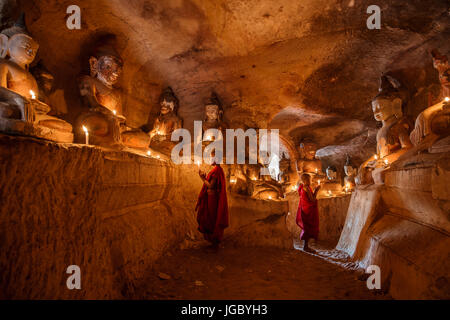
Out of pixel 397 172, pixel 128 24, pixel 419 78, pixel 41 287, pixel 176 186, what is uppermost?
pixel 128 24

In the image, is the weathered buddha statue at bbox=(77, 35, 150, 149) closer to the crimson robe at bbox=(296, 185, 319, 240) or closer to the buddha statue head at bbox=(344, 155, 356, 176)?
the crimson robe at bbox=(296, 185, 319, 240)

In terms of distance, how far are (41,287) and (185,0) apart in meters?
5.47

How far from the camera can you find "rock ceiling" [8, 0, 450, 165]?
16.6ft

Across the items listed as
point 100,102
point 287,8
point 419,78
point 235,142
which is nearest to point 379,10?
point 287,8

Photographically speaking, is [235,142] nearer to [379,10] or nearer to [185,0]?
[185,0]

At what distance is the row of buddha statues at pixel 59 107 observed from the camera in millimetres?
3008

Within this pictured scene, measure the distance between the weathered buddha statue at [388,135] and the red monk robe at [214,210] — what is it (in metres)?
3.31

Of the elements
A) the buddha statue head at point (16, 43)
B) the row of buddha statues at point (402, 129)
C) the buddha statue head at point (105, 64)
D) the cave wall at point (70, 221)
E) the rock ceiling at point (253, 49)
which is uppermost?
the rock ceiling at point (253, 49)

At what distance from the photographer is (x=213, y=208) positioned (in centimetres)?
401

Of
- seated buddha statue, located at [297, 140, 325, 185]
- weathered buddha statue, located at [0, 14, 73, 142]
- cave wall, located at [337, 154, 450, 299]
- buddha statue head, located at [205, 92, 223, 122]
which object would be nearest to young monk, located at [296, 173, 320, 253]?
cave wall, located at [337, 154, 450, 299]

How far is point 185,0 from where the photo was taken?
193 inches

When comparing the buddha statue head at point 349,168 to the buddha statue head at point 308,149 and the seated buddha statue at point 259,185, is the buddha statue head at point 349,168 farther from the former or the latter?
the seated buddha statue at point 259,185

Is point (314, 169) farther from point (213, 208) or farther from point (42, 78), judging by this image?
point (42, 78)

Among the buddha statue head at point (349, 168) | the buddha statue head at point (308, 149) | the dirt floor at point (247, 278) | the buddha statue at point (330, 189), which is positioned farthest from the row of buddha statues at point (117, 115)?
the buddha statue head at point (349, 168)
